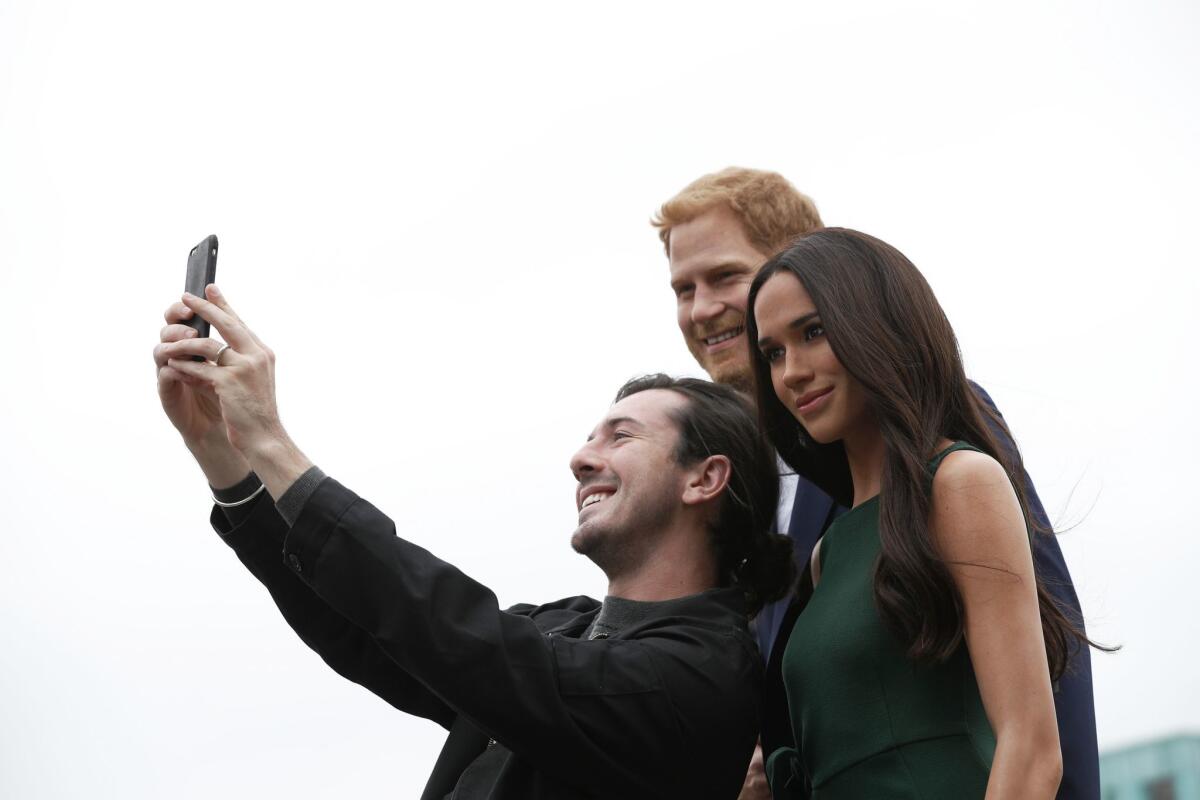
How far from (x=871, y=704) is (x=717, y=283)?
2.57 m

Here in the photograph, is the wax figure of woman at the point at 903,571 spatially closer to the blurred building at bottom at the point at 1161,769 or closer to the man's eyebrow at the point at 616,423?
the man's eyebrow at the point at 616,423

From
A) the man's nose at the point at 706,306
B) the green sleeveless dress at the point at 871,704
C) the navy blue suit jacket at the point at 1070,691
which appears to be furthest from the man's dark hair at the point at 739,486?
the green sleeveless dress at the point at 871,704

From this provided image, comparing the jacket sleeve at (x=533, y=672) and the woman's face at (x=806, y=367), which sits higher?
the woman's face at (x=806, y=367)

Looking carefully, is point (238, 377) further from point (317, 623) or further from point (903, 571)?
point (903, 571)

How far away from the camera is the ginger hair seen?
525cm

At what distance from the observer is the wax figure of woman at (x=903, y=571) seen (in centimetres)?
274

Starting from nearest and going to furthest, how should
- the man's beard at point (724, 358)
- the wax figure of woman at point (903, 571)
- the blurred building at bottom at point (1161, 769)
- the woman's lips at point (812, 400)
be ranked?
the wax figure of woman at point (903, 571)
the woman's lips at point (812, 400)
the man's beard at point (724, 358)
the blurred building at bottom at point (1161, 769)

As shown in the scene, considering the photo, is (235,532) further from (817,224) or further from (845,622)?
(817,224)

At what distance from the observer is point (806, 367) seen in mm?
3166

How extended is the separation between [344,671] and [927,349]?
6.66ft

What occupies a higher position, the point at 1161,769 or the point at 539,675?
the point at 539,675

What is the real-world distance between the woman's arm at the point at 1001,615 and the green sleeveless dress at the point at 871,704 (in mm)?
107

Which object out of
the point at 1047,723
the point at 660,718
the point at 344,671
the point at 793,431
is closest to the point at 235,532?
the point at 344,671

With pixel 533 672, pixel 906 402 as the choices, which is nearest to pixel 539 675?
pixel 533 672
